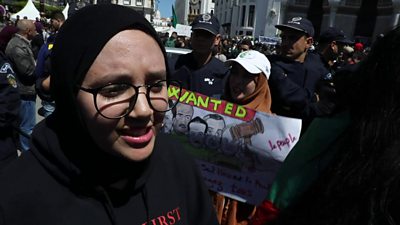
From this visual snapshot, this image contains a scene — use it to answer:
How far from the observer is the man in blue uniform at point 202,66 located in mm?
3719

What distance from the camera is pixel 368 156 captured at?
110 cm

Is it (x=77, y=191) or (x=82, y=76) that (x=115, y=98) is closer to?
(x=82, y=76)

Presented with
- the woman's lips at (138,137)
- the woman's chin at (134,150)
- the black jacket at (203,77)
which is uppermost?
the woman's lips at (138,137)

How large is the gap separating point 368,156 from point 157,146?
822 millimetres

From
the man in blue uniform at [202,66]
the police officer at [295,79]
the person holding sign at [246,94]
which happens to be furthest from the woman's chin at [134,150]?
the man in blue uniform at [202,66]

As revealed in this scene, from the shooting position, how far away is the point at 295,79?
365 cm

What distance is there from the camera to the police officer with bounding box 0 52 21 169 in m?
3.27

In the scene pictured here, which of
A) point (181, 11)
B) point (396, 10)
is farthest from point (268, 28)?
point (181, 11)

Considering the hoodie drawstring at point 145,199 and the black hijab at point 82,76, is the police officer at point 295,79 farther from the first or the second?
the black hijab at point 82,76

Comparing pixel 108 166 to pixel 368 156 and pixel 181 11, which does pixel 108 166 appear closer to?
pixel 368 156

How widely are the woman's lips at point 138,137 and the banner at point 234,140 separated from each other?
60.1 inches

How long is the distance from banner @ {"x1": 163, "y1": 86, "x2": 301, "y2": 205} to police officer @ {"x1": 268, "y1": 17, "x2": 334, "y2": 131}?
1.71 feet

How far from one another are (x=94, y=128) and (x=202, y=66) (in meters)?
2.89

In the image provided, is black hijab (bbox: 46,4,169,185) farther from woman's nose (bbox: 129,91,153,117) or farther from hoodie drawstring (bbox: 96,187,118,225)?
woman's nose (bbox: 129,91,153,117)
